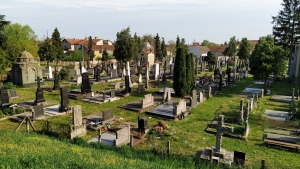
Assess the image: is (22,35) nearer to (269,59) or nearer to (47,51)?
(47,51)

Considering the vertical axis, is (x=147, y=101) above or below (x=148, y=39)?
below

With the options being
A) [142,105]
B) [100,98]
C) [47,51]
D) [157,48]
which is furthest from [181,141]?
[157,48]

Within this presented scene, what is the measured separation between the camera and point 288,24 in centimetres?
3244

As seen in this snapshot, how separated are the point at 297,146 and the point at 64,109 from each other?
13699 millimetres

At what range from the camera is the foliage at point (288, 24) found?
31.8 m

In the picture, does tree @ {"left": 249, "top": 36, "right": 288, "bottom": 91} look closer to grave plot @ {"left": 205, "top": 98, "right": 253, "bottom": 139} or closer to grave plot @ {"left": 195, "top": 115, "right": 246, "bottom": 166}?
grave plot @ {"left": 205, "top": 98, "right": 253, "bottom": 139}

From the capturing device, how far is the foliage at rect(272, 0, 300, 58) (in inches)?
1251

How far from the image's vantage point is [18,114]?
14.6 meters

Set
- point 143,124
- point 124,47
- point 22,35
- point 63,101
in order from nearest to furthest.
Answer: point 143,124 → point 63,101 → point 124,47 → point 22,35

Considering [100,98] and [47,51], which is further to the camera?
[47,51]

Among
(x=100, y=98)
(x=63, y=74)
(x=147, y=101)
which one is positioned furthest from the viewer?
(x=63, y=74)

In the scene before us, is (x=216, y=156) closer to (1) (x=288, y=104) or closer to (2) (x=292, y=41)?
(1) (x=288, y=104)

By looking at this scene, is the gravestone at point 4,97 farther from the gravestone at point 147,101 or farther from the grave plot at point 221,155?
the grave plot at point 221,155

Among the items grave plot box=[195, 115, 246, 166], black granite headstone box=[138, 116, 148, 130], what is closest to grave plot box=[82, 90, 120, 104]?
black granite headstone box=[138, 116, 148, 130]
